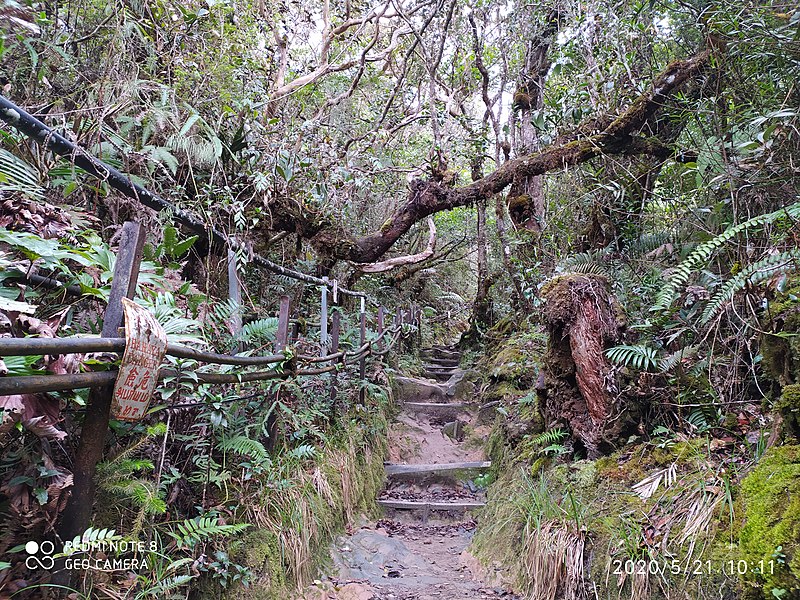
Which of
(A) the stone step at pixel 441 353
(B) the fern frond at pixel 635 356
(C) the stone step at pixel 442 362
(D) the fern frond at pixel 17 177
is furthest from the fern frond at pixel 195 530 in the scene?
(A) the stone step at pixel 441 353

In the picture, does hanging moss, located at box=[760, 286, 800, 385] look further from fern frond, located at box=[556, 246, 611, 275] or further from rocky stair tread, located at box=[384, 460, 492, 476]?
rocky stair tread, located at box=[384, 460, 492, 476]

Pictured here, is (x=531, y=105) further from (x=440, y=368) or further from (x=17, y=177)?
(x=17, y=177)

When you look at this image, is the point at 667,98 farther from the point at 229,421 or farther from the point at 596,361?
the point at 229,421

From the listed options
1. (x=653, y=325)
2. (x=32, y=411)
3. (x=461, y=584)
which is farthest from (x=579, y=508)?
(x=32, y=411)

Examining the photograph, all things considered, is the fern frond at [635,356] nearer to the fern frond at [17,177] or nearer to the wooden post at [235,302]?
the wooden post at [235,302]

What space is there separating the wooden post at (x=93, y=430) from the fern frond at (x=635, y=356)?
10.6 ft

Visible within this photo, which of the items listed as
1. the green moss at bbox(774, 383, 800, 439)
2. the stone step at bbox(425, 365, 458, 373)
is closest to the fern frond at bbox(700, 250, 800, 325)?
the green moss at bbox(774, 383, 800, 439)

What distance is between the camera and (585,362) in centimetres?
370

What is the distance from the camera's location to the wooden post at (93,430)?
4.85 ft

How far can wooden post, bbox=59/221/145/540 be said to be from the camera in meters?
1.48

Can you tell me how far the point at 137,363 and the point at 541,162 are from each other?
5262mm

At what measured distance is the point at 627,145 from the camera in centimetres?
504

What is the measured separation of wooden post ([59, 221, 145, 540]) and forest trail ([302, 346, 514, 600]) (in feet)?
6.19

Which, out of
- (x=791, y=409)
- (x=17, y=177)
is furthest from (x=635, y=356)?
(x=17, y=177)
